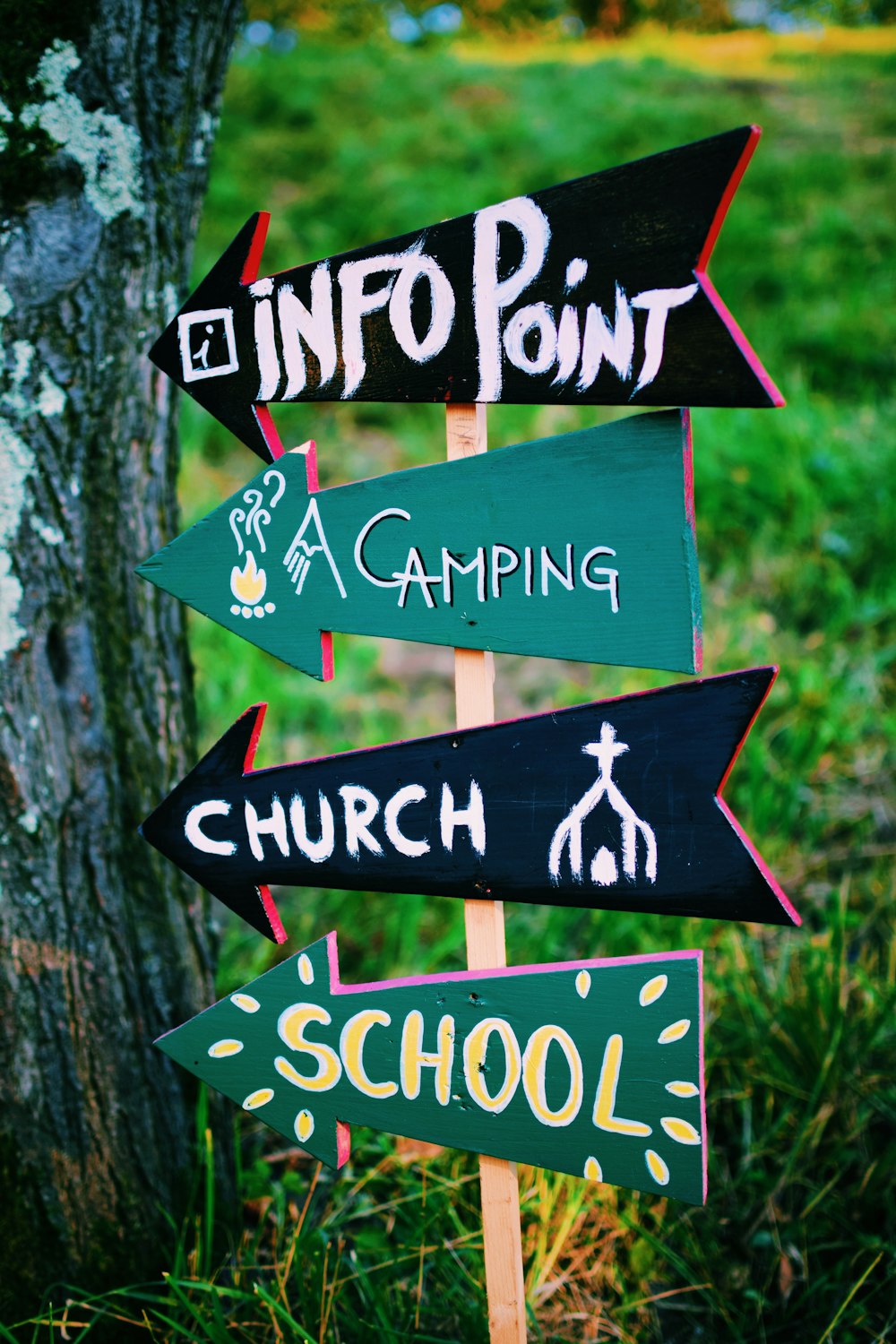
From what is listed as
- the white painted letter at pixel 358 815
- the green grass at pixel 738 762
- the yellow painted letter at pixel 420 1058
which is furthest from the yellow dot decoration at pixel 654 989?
the green grass at pixel 738 762

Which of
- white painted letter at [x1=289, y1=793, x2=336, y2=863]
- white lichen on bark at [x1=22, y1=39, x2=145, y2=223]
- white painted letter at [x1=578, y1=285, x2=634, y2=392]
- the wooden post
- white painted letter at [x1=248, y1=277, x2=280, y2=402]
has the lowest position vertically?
the wooden post

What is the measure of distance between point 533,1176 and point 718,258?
15.8 ft

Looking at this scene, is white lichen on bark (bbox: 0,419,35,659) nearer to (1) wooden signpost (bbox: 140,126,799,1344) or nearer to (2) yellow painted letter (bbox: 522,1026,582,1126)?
(1) wooden signpost (bbox: 140,126,799,1344)

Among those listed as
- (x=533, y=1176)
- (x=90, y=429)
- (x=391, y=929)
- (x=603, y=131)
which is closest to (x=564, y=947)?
Result: (x=391, y=929)

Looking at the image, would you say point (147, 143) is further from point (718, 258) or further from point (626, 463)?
point (718, 258)

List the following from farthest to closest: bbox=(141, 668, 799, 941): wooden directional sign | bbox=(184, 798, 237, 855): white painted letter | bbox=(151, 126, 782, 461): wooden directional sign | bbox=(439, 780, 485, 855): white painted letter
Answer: bbox=(184, 798, 237, 855): white painted letter → bbox=(439, 780, 485, 855): white painted letter → bbox=(141, 668, 799, 941): wooden directional sign → bbox=(151, 126, 782, 461): wooden directional sign

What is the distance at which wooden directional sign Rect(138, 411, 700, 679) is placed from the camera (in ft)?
3.38

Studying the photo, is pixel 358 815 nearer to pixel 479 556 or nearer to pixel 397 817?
pixel 397 817

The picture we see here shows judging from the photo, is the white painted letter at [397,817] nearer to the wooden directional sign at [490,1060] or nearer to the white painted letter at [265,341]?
the wooden directional sign at [490,1060]

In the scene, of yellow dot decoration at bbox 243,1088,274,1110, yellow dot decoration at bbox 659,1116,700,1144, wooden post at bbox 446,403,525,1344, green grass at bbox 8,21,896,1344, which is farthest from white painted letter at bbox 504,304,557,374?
green grass at bbox 8,21,896,1344

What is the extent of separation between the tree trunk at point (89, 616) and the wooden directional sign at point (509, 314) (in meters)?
0.23

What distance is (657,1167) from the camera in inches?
44.0

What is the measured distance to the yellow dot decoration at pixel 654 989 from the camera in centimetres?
110

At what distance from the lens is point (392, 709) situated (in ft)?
10.6
